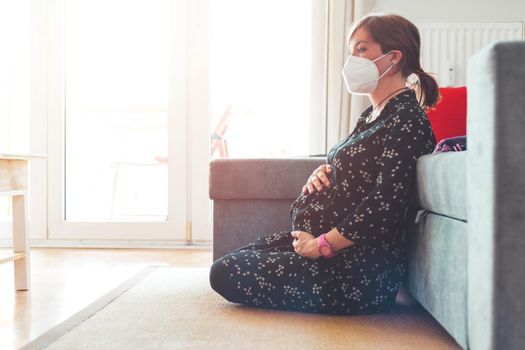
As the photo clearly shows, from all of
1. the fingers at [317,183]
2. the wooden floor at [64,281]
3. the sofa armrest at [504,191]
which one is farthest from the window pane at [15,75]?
the sofa armrest at [504,191]

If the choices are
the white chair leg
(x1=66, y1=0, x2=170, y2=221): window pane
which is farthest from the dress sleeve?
(x1=66, y1=0, x2=170, y2=221): window pane

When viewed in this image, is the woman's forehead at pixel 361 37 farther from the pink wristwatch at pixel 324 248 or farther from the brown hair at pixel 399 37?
the pink wristwatch at pixel 324 248

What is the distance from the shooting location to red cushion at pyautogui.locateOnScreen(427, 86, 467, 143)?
2.16 m

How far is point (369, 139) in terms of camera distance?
1.51 m

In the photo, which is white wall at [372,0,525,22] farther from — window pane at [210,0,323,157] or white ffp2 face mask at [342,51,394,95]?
white ffp2 face mask at [342,51,394,95]

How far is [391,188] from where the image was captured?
4.66 ft

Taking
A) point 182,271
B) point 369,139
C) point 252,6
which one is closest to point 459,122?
point 369,139

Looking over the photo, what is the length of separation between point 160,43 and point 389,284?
2.26m

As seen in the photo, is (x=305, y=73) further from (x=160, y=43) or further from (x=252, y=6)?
(x=160, y=43)

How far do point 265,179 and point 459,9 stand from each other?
1.72 metres

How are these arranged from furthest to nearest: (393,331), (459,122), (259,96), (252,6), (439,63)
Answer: (259,96), (252,6), (439,63), (459,122), (393,331)

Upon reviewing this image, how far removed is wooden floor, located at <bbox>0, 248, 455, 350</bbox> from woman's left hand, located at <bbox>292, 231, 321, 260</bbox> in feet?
1.15

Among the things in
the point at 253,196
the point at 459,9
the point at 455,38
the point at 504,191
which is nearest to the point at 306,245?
the point at 253,196

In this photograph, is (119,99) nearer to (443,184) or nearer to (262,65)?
(262,65)
